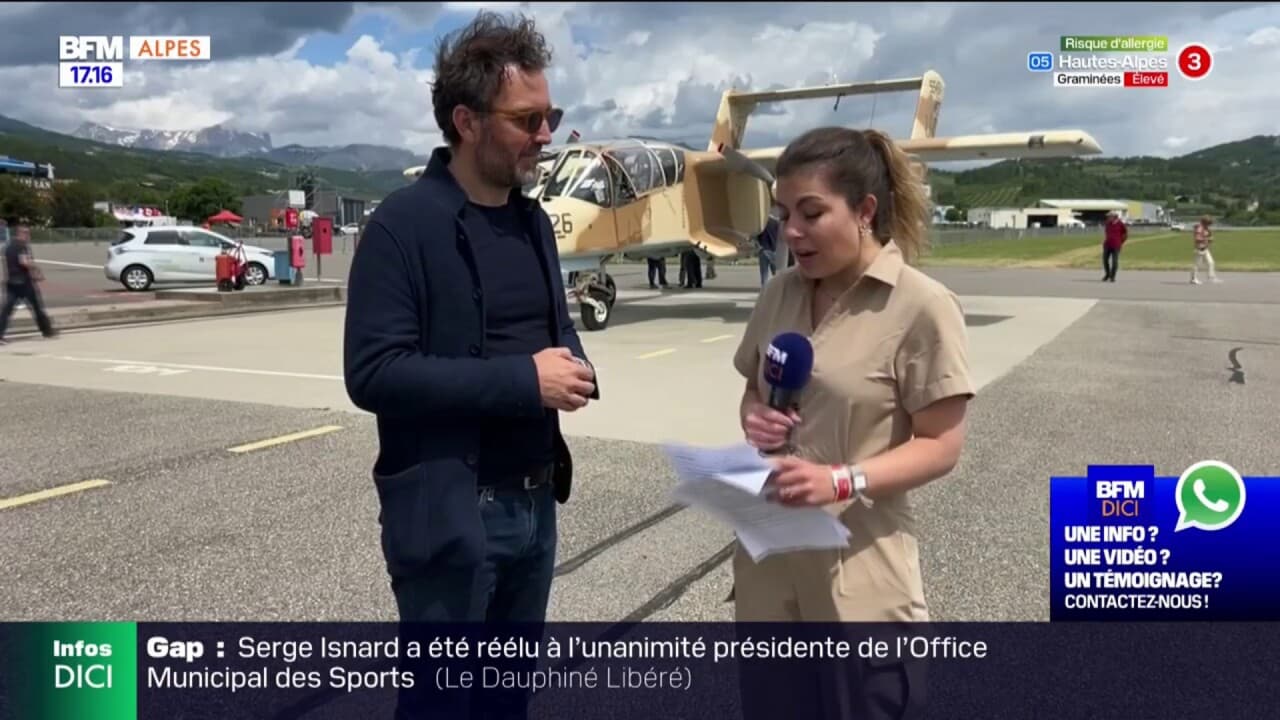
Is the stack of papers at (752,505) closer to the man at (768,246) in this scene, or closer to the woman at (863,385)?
the woman at (863,385)

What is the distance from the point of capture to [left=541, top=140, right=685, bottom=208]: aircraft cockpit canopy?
14.4 m

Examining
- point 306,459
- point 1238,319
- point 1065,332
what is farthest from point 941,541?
point 1238,319

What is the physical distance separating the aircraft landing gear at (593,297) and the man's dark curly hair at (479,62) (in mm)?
12229

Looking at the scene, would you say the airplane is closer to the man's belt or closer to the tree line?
the man's belt

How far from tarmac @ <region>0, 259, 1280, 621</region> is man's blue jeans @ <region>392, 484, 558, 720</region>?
1493 millimetres

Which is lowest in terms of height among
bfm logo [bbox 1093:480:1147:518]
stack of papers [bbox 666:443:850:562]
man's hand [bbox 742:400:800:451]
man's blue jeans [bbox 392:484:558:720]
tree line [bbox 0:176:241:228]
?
bfm logo [bbox 1093:480:1147:518]

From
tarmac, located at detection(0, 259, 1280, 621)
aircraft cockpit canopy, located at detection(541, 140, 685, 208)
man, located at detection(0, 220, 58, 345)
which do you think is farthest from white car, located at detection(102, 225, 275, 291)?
aircraft cockpit canopy, located at detection(541, 140, 685, 208)

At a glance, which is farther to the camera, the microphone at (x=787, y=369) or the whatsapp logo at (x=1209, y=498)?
the whatsapp logo at (x=1209, y=498)

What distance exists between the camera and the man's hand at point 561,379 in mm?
2080

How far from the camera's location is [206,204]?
13788 cm

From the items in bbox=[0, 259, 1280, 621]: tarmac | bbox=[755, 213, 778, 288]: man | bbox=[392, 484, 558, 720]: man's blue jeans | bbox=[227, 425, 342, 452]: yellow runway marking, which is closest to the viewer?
bbox=[392, 484, 558, 720]: man's blue jeans

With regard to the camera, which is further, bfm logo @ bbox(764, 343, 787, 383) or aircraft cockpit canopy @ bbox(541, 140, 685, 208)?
aircraft cockpit canopy @ bbox(541, 140, 685, 208)

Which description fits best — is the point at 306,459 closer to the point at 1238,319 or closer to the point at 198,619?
the point at 198,619

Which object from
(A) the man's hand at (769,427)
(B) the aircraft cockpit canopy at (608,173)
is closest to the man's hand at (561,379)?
(A) the man's hand at (769,427)
